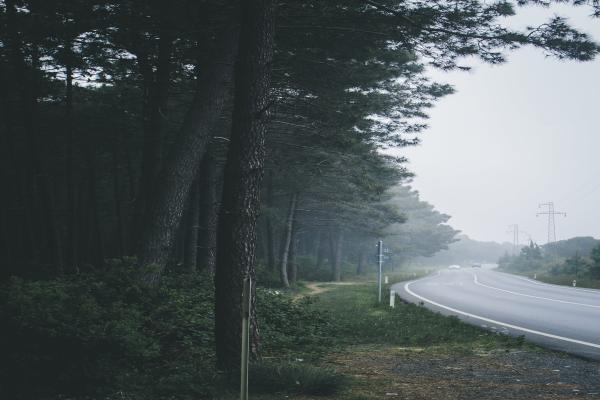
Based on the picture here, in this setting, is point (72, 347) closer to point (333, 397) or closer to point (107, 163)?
point (333, 397)

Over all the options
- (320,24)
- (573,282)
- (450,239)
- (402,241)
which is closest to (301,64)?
(320,24)

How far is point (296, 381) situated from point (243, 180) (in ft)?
9.70

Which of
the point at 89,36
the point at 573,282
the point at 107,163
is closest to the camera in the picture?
the point at 89,36

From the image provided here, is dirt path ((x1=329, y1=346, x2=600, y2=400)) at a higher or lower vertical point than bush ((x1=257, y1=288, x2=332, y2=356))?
higher

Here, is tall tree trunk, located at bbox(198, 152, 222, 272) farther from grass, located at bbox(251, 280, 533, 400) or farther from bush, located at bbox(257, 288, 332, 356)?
grass, located at bbox(251, 280, 533, 400)

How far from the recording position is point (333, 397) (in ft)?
21.3

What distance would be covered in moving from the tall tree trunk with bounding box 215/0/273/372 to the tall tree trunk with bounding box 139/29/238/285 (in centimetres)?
426

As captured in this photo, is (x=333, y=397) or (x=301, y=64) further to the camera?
(x=301, y=64)

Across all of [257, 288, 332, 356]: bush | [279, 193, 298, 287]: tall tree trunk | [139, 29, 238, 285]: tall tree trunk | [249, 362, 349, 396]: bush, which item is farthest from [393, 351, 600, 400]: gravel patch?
Result: [279, 193, 298, 287]: tall tree trunk

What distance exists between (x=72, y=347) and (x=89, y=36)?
1050cm

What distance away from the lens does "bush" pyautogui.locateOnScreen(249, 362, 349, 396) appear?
21.6 feet

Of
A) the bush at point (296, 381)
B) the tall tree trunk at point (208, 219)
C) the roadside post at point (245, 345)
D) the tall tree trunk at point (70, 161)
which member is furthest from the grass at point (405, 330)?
the tall tree trunk at point (70, 161)

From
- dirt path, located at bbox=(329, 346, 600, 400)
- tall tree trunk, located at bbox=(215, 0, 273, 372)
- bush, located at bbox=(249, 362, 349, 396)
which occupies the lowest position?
dirt path, located at bbox=(329, 346, 600, 400)

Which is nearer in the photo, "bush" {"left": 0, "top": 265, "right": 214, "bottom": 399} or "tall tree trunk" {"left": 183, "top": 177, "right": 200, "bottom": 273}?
"bush" {"left": 0, "top": 265, "right": 214, "bottom": 399}
